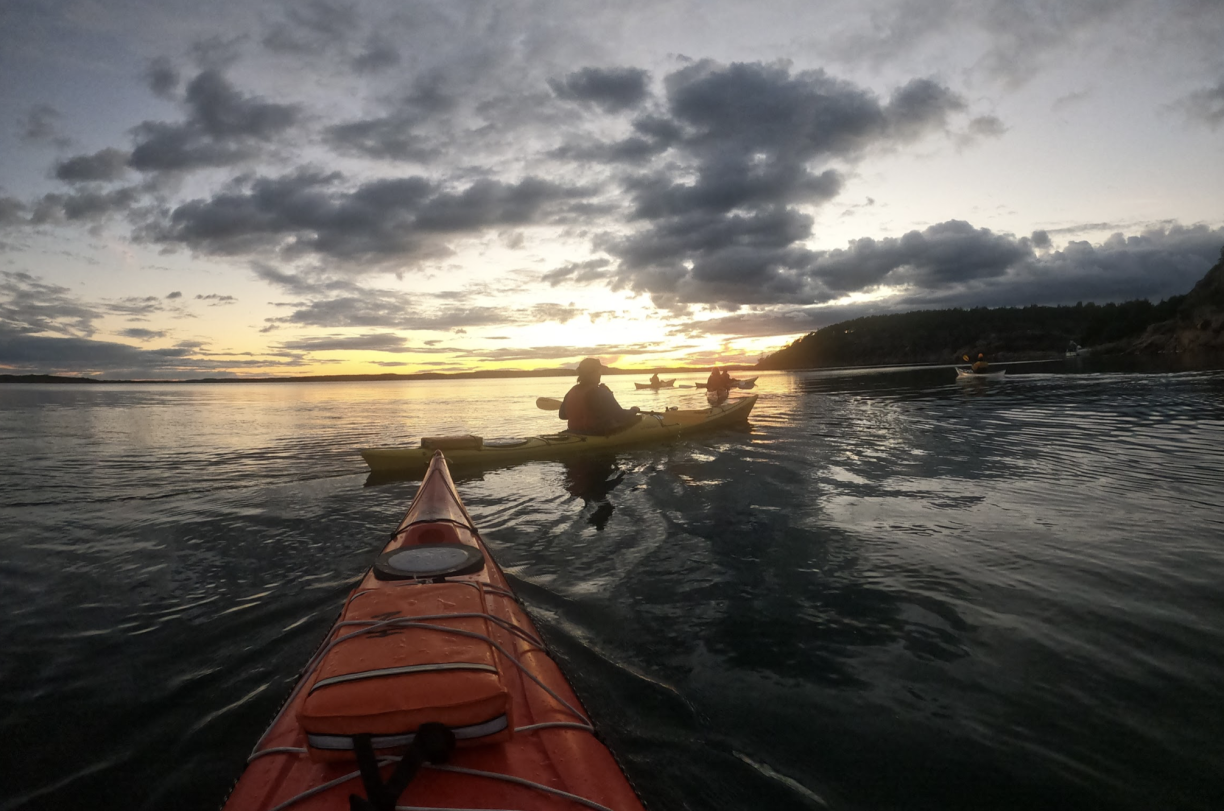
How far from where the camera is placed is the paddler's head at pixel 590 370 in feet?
41.8

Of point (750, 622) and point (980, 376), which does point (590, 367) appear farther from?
point (980, 376)

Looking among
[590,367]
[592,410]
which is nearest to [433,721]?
[590,367]

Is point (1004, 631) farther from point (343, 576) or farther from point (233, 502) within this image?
point (233, 502)

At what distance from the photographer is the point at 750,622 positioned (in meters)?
4.86

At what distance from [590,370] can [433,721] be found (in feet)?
36.6

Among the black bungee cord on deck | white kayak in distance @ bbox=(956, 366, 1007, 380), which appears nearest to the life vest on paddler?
the black bungee cord on deck

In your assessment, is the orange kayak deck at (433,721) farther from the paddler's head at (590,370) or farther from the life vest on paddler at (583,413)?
the life vest on paddler at (583,413)

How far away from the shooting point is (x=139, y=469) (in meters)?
13.1

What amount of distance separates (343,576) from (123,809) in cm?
324

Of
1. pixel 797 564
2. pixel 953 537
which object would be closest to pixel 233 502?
pixel 797 564

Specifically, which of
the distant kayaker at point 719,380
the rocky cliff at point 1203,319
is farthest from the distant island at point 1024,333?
the distant kayaker at point 719,380

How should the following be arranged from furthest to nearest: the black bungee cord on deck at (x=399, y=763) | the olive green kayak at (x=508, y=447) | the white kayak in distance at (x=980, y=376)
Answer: the white kayak in distance at (x=980, y=376) < the olive green kayak at (x=508, y=447) < the black bungee cord on deck at (x=399, y=763)

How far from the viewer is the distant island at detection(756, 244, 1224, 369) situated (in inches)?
2398

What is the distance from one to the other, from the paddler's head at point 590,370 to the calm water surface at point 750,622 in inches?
120
